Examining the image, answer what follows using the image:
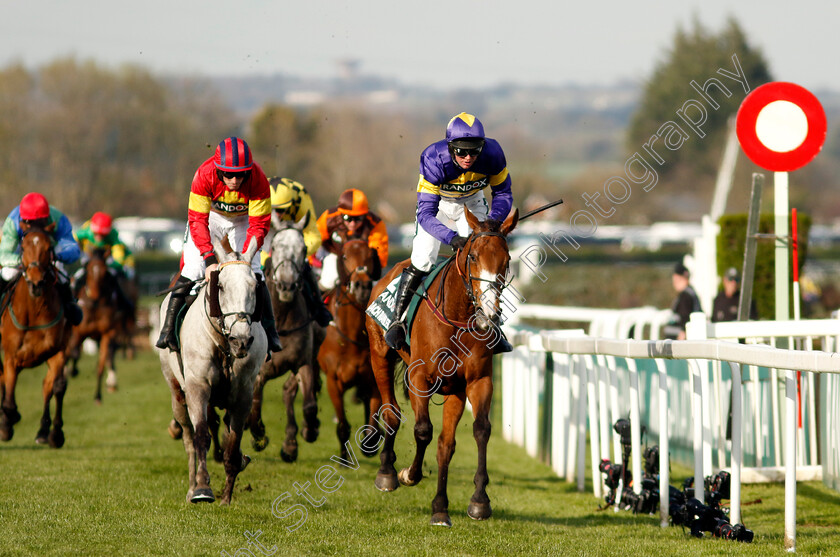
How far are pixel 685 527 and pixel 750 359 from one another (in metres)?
1.07

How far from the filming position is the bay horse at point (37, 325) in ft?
28.0

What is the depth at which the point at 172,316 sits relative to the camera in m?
6.57

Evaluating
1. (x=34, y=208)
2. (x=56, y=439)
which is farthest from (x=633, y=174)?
(x=56, y=439)

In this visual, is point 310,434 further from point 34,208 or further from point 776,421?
point 776,421

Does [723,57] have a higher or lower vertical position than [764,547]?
higher

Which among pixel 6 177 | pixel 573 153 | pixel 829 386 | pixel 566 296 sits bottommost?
pixel 829 386

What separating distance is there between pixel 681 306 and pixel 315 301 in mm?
4306

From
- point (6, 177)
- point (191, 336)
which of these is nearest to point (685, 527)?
point (191, 336)

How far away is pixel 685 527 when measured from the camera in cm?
543

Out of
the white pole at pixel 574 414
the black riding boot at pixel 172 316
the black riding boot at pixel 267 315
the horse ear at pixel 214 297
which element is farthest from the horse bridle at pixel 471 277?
the black riding boot at pixel 172 316

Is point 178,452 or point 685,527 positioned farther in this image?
point 178,452

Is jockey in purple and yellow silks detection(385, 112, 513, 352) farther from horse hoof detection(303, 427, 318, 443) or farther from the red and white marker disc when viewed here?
horse hoof detection(303, 427, 318, 443)

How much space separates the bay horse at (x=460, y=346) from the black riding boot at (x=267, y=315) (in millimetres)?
962

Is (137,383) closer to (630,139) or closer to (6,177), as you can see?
(6,177)
